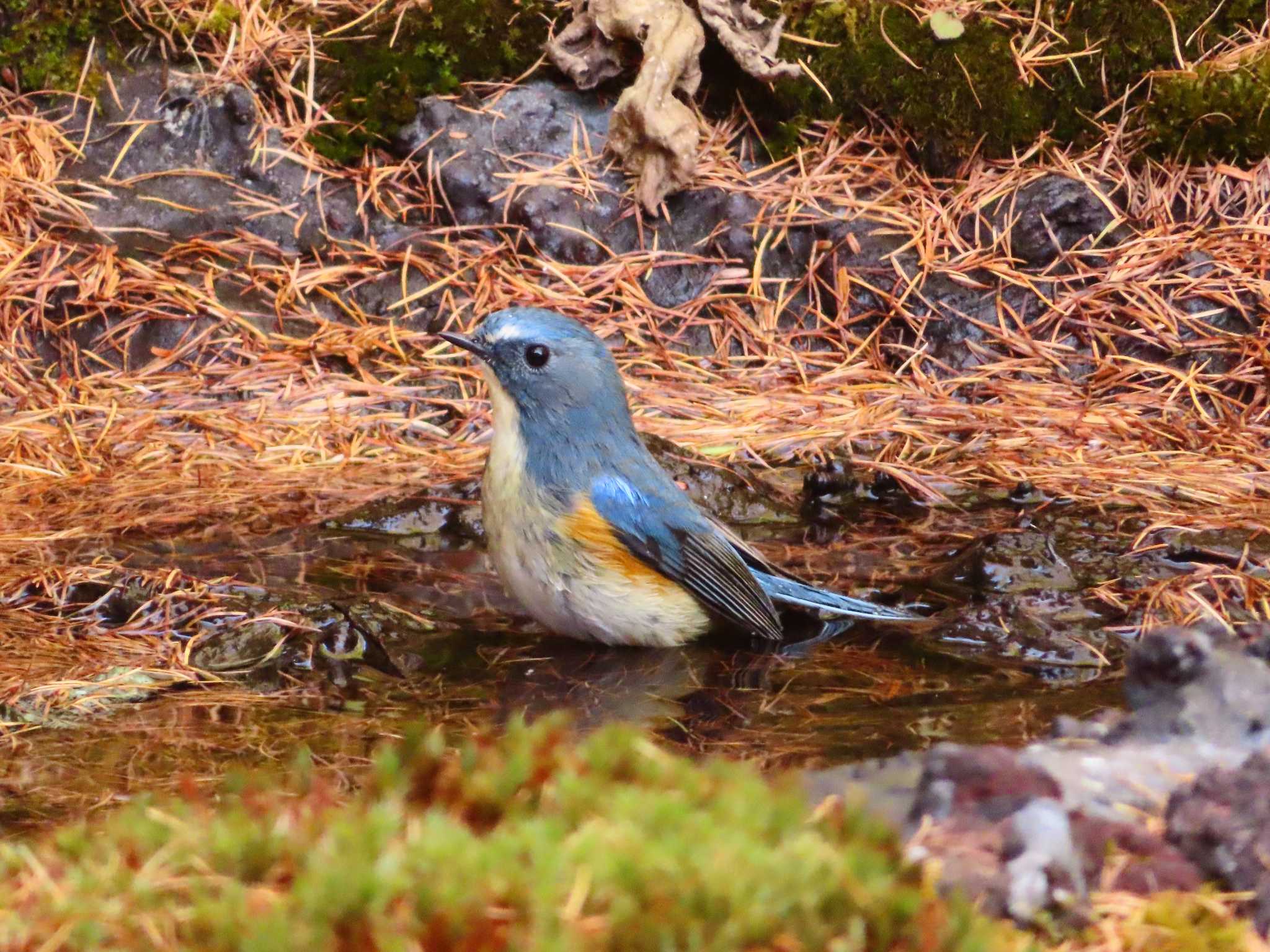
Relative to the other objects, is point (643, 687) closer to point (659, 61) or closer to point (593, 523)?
point (593, 523)

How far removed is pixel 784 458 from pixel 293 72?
370 centimetres

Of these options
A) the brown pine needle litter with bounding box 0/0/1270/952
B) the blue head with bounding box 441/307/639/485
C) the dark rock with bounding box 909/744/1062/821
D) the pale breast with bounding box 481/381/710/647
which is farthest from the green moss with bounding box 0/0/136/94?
the dark rock with bounding box 909/744/1062/821

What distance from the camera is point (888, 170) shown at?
24.7ft

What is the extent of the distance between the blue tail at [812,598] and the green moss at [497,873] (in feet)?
6.92

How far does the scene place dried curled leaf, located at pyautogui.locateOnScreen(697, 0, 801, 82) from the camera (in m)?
7.44

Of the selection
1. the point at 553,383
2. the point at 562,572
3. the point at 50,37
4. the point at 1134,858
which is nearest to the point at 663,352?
the point at 553,383

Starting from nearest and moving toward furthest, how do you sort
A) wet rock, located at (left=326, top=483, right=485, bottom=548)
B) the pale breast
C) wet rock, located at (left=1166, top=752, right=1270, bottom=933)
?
1. wet rock, located at (left=1166, top=752, right=1270, bottom=933)
2. the pale breast
3. wet rock, located at (left=326, top=483, right=485, bottom=548)

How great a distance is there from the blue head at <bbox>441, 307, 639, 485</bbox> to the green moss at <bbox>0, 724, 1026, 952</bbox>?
219cm

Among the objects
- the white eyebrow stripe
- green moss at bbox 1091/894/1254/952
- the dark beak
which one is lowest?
green moss at bbox 1091/894/1254/952

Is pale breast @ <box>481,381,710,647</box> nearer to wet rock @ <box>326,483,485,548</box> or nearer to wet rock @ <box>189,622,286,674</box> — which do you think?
wet rock @ <box>326,483,485,548</box>

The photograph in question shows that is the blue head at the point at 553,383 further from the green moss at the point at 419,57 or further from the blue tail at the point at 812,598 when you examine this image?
the green moss at the point at 419,57

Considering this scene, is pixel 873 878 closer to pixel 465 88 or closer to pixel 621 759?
pixel 621 759

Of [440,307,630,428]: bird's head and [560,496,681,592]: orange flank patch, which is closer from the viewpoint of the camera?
[560,496,681,592]: orange flank patch

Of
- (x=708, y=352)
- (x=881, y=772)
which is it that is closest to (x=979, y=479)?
(x=708, y=352)
